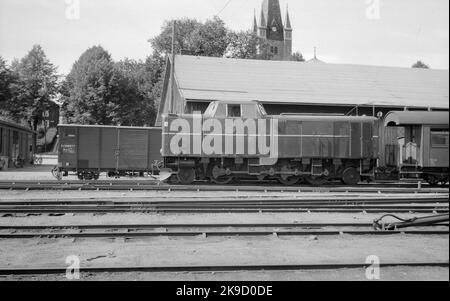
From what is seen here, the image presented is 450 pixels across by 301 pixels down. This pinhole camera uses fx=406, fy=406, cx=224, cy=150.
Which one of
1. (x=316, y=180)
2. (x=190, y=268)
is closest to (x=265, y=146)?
(x=316, y=180)

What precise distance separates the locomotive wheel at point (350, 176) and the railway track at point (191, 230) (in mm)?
8806

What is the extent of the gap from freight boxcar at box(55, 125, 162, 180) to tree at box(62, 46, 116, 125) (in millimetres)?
16410

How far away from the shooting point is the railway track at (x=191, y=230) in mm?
7941

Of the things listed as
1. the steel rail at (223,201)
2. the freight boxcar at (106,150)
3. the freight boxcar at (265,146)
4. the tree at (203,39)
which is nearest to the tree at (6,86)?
the freight boxcar at (106,150)

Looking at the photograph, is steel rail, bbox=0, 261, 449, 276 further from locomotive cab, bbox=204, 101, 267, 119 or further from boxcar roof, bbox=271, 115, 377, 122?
boxcar roof, bbox=271, 115, 377, 122

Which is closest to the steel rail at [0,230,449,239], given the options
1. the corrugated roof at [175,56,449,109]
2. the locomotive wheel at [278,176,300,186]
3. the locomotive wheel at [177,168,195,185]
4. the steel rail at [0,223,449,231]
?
the steel rail at [0,223,449,231]

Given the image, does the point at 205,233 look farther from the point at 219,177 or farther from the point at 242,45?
the point at 242,45

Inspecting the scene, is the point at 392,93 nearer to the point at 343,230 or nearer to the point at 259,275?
the point at 343,230

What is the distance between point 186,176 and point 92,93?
27.2 m

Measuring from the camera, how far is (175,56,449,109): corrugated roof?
84.7ft

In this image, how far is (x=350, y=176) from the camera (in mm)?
18000

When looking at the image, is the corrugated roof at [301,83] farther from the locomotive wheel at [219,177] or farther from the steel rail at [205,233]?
the steel rail at [205,233]

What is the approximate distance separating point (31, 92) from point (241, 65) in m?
15.5
